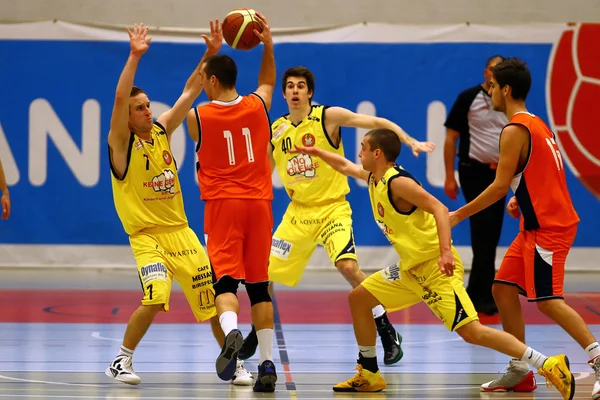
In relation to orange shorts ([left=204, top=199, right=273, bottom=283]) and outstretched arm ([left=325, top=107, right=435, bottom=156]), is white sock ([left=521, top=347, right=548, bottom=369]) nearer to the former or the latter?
orange shorts ([left=204, top=199, right=273, bottom=283])

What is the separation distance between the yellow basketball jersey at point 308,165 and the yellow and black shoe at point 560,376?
259 cm

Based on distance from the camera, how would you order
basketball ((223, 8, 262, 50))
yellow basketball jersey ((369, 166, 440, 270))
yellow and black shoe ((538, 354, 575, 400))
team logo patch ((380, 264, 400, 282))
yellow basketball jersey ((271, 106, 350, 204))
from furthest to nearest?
yellow basketball jersey ((271, 106, 350, 204)), basketball ((223, 8, 262, 50)), team logo patch ((380, 264, 400, 282)), yellow basketball jersey ((369, 166, 440, 270)), yellow and black shoe ((538, 354, 575, 400))

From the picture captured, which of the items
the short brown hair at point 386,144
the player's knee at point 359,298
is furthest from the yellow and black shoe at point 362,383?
the short brown hair at point 386,144

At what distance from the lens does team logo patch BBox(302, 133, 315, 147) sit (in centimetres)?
762

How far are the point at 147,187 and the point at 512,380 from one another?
8.09 feet

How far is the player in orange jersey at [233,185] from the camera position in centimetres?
607

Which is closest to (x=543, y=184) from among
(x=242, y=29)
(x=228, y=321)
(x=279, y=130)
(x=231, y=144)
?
(x=231, y=144)

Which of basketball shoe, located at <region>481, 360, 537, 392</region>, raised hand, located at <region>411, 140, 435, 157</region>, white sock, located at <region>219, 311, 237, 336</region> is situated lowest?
basketball shoe, located at <region>481, 360, 537, 392</region>

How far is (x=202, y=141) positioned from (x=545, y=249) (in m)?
2.12

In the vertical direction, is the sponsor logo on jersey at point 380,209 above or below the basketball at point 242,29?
below

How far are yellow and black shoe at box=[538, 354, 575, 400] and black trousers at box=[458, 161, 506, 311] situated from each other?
3.53 metres

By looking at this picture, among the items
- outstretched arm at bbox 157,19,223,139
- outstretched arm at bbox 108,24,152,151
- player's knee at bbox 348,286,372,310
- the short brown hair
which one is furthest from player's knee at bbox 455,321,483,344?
outstretched arm at bbox 108,24,152,151

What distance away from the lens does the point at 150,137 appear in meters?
6.18

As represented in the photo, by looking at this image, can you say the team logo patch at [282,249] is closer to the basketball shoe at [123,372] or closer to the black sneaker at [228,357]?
the basketball shoe at [123,372]
